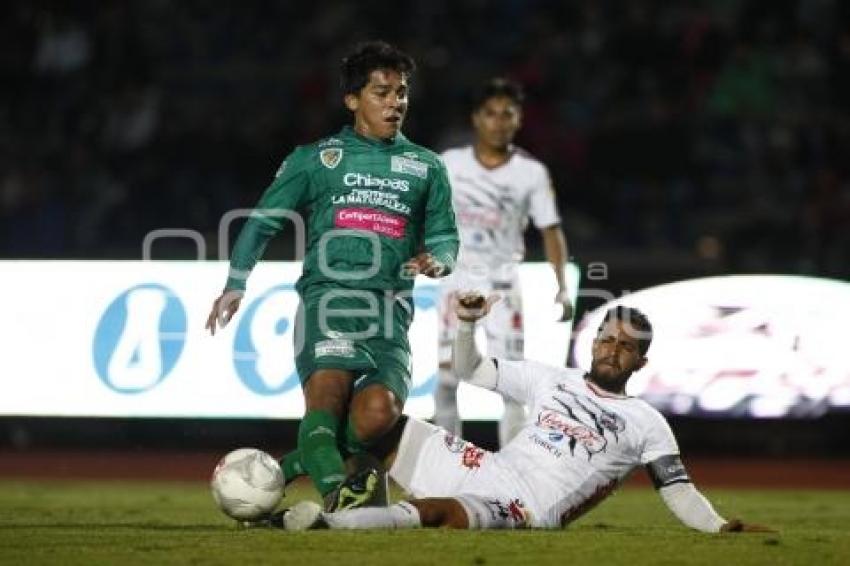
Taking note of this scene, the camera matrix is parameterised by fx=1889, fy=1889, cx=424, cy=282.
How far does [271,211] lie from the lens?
8.68 meters

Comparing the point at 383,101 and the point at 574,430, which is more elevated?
the point at 383,101

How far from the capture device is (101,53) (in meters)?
18.0

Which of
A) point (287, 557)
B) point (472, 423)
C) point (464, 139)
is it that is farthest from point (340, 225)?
point (464, 139)

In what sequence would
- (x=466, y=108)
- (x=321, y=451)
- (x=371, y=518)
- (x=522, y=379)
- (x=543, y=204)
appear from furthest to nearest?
1. (x=466, y=108)
2. (x=543, y=204)
3. (x=522, y=379)
4. (x=321, y=451)
5. (x=371, y=518)

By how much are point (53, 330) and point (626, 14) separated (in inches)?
262

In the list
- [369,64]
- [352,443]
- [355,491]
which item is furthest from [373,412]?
[369,64]

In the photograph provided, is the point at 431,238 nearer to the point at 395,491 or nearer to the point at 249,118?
the point at 395,491

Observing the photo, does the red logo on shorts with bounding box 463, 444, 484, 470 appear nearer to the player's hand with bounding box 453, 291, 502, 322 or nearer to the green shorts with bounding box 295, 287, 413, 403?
the green shorts with bounding box 295, 287, 413, 403

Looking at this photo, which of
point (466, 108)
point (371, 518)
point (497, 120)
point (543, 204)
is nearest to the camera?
point (371, 518)

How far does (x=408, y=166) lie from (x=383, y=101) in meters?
0.33

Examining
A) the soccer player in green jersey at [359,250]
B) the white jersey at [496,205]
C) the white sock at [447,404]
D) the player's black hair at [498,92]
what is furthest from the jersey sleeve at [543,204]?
the soccer player in green jersey at [359,250]

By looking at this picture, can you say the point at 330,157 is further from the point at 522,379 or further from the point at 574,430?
the point at 574,430

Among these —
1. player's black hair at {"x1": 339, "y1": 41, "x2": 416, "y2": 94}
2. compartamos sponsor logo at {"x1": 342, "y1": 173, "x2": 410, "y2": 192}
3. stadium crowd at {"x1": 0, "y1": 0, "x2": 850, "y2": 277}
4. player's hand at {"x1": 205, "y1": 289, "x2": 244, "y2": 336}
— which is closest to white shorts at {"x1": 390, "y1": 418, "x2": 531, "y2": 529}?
player's hand at {"x1": 205, "y1": 289, "x2": 244, "y2": 336}

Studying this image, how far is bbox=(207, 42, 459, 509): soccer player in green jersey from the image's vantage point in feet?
27.9
